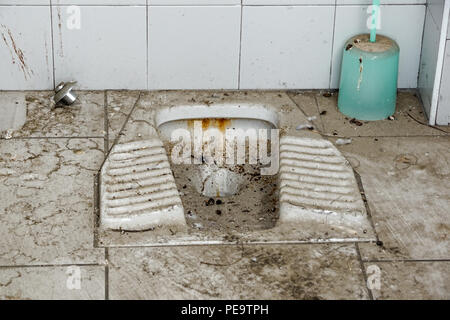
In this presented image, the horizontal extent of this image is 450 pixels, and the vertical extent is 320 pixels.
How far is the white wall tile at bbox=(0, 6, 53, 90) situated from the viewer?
12.6 feet

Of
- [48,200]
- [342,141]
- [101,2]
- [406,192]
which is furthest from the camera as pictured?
[101,2]

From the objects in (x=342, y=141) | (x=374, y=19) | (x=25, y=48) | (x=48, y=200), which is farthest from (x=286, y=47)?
(x=48, y=200)

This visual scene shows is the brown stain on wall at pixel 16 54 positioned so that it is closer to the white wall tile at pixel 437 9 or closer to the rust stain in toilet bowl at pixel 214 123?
the rust stain in toilet bowl at pixel 214 123

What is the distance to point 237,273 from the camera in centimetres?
300

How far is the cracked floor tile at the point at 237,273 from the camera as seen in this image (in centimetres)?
292

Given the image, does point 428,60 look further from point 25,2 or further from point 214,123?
point 25,2

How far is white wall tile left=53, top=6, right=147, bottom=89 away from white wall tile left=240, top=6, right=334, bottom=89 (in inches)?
18.4

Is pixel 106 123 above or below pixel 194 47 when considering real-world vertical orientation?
below

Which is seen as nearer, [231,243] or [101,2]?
[231,243]

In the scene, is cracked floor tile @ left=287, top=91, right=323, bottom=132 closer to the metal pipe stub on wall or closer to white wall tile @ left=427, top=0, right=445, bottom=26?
white wall tile @ left=427, top=0, right=445, bottom=26

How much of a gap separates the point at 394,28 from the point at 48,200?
1710mm

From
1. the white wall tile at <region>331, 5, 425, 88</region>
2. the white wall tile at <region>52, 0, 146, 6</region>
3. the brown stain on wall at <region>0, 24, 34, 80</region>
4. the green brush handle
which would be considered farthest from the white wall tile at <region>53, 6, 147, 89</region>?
the green brush handle

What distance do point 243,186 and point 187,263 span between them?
0.73m

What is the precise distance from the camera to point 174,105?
3.90 meters
